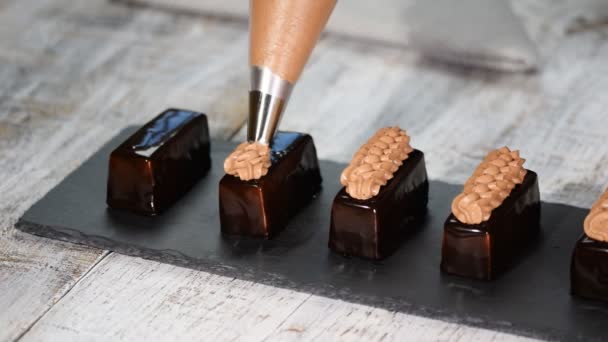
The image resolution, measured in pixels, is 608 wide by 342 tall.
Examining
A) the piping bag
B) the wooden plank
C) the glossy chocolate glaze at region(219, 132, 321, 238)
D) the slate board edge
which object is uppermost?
the piping bag

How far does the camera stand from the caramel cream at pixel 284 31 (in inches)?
63.2

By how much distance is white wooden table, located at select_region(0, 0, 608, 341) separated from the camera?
1.46m

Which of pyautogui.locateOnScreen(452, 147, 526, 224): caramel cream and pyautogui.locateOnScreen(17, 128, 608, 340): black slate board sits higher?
pyautogui.locateOnScreen(452, 147, 526, 224): caramel cream

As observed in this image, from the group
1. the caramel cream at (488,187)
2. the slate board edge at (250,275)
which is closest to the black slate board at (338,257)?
the slate board edge at (250,275)

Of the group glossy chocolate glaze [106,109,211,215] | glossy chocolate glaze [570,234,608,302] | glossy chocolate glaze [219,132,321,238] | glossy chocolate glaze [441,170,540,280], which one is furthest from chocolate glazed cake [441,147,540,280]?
glossy chocolate glaze [106,109,211,215]

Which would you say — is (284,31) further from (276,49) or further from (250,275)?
(250,275)

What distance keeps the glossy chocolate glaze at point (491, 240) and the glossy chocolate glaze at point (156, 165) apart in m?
0.49

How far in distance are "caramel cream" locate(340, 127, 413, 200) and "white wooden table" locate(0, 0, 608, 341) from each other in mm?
168

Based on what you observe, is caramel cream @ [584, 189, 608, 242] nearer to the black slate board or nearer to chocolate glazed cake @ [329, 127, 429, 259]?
the black slate board

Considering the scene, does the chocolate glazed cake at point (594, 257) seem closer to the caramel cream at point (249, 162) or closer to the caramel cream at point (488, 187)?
the caramel cream at point (488, 187)

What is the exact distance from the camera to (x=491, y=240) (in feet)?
4.66

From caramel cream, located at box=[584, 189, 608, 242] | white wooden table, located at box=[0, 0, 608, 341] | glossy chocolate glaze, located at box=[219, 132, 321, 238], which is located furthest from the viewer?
glossy chocolate glaze, located at box=[219, 132, 321, 238]

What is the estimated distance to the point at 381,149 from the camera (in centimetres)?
155

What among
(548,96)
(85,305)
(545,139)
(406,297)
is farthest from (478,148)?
(85,305)
